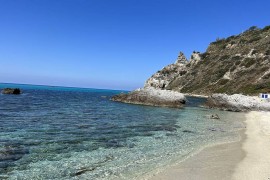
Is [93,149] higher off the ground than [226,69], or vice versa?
[226,69]

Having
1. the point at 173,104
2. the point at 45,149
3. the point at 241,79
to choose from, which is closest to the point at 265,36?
the point at 241,79

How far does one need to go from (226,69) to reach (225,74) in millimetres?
3297

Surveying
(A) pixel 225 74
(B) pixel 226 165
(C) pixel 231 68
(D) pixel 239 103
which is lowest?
(B) pixel 226 165

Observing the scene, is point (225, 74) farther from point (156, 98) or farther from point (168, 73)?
point (156, 98)

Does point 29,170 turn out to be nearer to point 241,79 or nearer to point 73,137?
point 73,137

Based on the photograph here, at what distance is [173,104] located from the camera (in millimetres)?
56906

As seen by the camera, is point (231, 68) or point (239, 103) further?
point (231, 68)

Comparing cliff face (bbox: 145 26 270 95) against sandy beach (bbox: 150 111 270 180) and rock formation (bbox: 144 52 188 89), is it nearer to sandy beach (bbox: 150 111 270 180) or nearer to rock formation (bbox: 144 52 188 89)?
rock formation (bbox: 144 52 188 89)

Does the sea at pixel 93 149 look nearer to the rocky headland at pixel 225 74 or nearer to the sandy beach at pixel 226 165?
the sandy beach at pixel 226 165

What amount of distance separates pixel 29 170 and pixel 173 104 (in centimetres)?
4553

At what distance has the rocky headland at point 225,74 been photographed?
59.1 m

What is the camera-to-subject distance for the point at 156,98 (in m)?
58.9

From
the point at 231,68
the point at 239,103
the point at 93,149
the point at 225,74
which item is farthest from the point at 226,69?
the point at 93,149

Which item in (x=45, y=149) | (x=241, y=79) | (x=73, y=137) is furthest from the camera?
(x=241, y=79)
